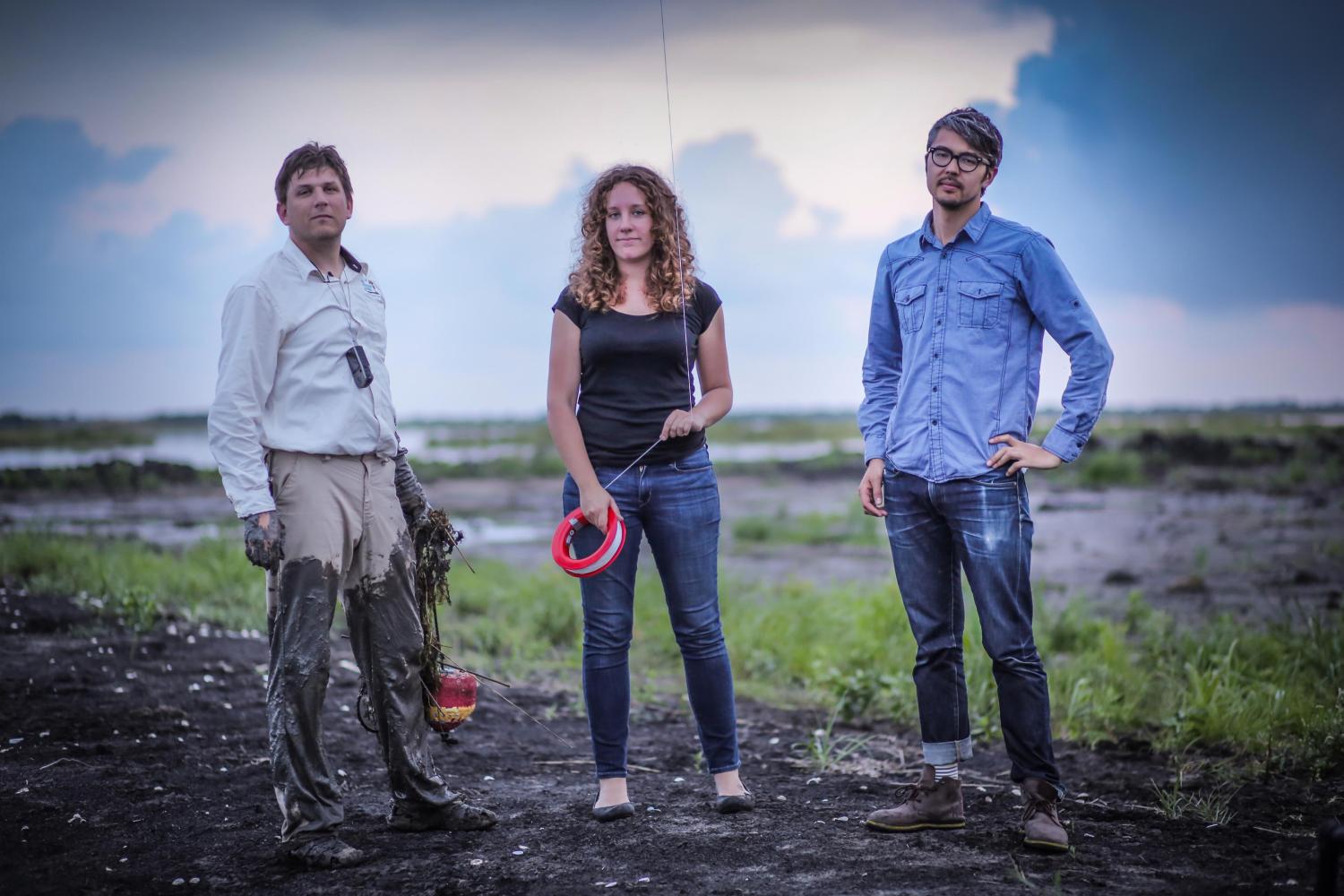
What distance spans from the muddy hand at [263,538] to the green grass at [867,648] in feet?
9.65

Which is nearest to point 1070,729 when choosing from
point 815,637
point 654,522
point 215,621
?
point 815,637

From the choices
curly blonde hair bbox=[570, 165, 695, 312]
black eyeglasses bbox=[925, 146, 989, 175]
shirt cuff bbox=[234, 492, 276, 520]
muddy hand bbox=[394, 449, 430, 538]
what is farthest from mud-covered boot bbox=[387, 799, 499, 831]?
black eyeglasses bbox=[925, 146, 989, 175]

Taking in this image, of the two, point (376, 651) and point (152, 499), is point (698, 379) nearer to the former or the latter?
point (376, 651)

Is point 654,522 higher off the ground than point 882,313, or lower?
lower

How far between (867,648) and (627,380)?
10.9ft

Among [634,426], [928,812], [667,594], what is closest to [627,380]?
[634,426]

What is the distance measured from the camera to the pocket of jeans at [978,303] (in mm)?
3746

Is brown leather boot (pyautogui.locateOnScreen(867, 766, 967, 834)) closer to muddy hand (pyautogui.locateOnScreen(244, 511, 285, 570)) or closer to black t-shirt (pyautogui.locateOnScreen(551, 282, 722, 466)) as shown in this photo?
black t-shirt (pyautogui.locateOnScreen(551, 282, 722, 466))

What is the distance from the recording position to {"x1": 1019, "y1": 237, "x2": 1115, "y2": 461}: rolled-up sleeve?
3617 mm

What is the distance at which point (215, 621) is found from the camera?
7738mm

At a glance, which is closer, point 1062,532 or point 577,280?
point 577,280

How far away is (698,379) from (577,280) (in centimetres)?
55

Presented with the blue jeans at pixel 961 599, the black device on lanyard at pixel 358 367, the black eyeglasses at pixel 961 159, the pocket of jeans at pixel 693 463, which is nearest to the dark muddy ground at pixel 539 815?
the blue jeans at pixel 961 599

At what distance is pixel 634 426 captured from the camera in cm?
399
